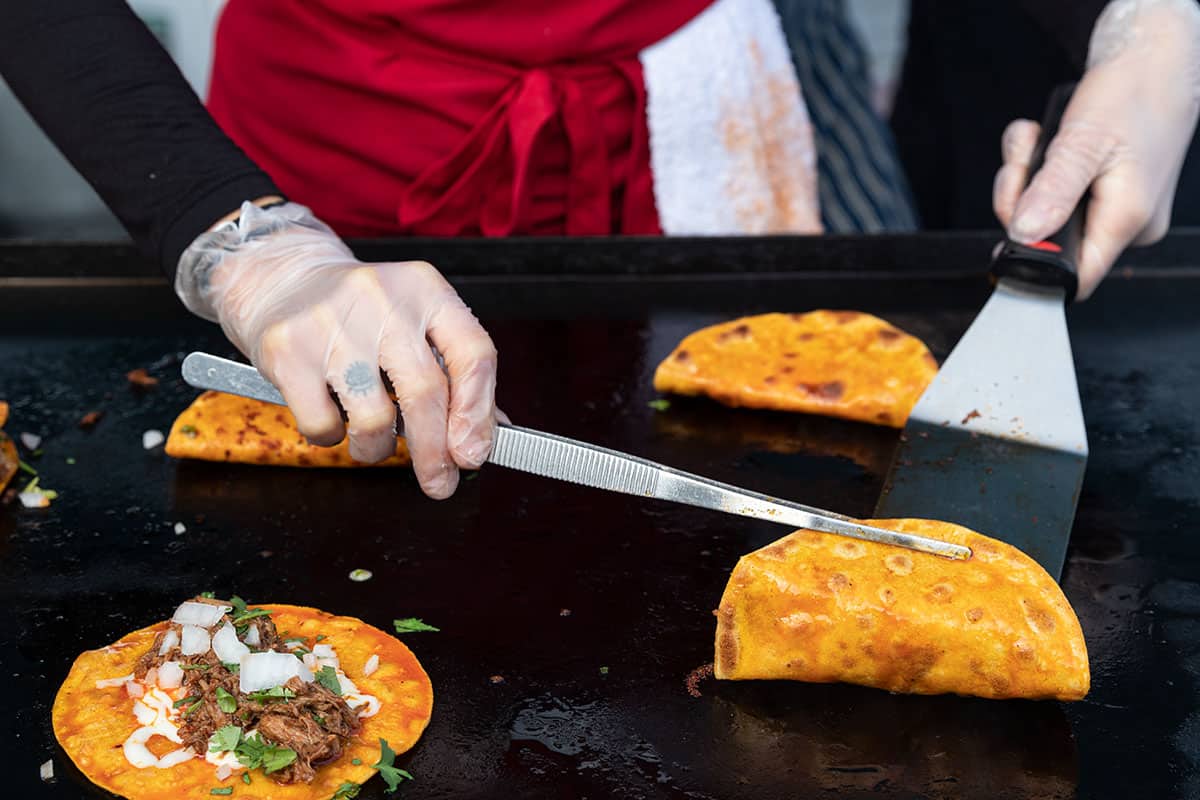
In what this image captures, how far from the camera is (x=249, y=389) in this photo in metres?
1.96

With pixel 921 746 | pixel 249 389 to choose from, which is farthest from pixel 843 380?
pixel 249 389

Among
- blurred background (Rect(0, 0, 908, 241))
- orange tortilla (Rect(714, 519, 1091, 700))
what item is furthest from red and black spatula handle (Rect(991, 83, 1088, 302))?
blurred background (Rect(0, 0, 908, 241))

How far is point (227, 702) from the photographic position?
174cm

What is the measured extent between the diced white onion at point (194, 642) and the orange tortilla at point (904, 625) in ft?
2.62

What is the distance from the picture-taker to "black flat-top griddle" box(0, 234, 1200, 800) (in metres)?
1.79

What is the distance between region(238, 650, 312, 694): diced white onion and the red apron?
1619 mm

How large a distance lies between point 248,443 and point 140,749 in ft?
2.84

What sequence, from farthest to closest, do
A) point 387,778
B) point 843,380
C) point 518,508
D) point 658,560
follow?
1. point 843,380
2. point 518,508
3. point 658,560
4. point 387,778

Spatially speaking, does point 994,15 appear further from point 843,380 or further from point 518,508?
point 518,508

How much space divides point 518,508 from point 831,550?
67 cm

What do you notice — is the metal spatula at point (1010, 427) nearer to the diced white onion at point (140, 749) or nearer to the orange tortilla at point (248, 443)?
the orange tortilla at point (248, 443)

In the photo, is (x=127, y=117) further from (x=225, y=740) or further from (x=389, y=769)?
(x=389, y=769)

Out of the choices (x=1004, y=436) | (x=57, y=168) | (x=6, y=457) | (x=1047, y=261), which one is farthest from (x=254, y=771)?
(x=57, y=168)

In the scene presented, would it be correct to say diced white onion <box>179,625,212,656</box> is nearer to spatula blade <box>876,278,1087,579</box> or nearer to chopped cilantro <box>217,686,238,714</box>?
chopped cilantro <box>217,686,238,714</box>
